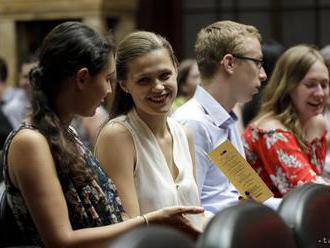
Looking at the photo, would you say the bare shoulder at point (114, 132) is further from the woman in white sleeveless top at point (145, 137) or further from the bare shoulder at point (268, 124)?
the bare shoulder at point (268, 124)

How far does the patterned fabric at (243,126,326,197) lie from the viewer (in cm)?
400

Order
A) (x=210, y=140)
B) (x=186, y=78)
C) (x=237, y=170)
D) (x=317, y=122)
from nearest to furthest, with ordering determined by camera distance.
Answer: (x=237, y=170), (x=210, y=140), (x=317, y=122), (x=186, y=78)

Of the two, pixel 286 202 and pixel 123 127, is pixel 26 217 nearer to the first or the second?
pixel 123 127

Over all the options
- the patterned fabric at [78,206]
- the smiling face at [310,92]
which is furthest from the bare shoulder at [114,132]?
the smiling face at [310,92]

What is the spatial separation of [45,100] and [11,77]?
25.5ft

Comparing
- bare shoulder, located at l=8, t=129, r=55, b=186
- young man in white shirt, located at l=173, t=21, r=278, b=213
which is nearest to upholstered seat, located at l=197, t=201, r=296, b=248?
bare shoulder, located at l=8, t=129, r=55, b=186

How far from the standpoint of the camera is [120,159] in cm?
310

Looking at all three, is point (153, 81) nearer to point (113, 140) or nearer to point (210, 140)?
point (113, 140)

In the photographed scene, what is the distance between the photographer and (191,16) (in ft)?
35.1

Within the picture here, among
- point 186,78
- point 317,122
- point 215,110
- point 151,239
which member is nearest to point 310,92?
point 317,122

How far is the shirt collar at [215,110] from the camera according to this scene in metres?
3.71

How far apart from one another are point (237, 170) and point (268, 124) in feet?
2.51

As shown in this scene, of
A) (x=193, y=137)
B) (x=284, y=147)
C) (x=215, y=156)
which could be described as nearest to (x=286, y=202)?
(x=215, y=156)

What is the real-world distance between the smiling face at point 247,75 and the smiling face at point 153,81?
614mm
